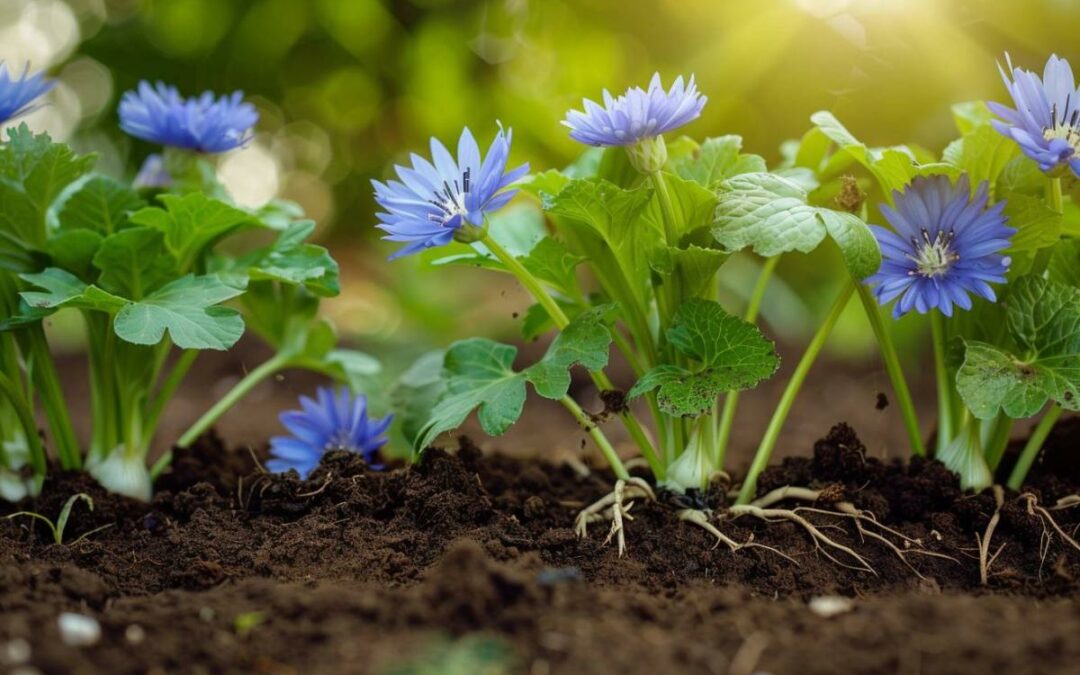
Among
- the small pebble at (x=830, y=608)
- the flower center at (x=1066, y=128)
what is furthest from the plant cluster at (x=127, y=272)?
the flower center at (x=1066, y=128)

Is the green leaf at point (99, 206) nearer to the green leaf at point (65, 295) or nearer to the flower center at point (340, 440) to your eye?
the green leaf at point (65, 295)

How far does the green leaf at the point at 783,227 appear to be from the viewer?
1391 mm

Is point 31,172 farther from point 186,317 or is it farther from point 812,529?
point 812,529

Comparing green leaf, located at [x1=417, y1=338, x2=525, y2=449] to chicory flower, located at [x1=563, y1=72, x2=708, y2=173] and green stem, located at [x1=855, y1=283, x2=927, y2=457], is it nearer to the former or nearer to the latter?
chicory flower, located at [x1=563, y1=72, x2=708, y2=173]

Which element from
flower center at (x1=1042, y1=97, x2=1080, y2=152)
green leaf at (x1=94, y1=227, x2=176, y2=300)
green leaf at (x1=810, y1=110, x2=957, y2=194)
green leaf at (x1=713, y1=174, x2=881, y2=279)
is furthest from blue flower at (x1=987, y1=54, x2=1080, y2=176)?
green leaf at (x1=94, y1=227, x2=176, y2=300)

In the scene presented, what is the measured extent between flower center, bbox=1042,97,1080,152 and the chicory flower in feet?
1.65

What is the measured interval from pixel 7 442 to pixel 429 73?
2501 millimetres

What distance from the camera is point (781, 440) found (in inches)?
105

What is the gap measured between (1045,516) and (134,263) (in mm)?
1497

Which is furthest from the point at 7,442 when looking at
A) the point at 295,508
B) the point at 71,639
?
the point at 71,639

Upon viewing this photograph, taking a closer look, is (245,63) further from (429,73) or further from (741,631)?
(741,631)

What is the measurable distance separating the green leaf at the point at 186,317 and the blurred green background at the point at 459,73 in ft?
5.02

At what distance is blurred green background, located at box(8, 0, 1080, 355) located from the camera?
273cm

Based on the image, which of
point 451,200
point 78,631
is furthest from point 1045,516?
point 78,631
